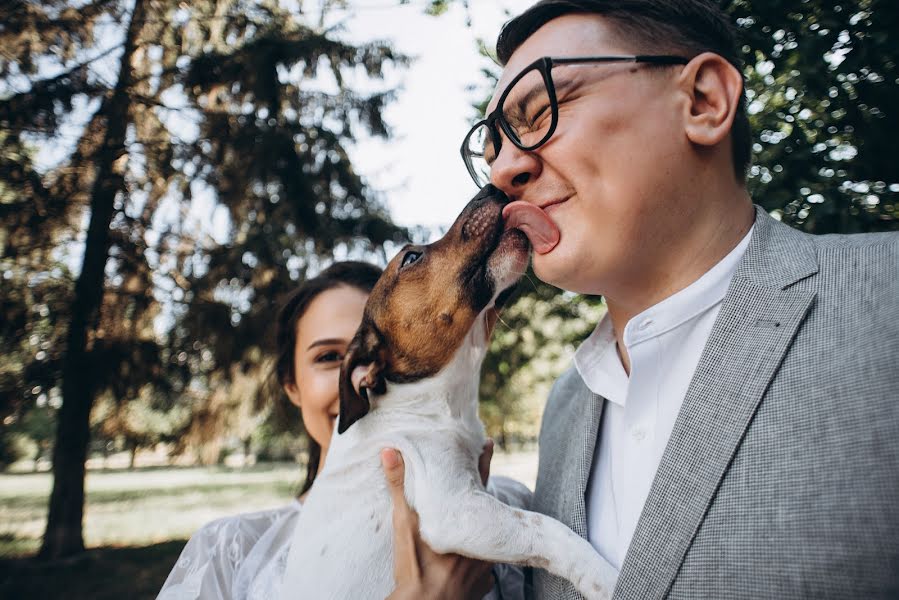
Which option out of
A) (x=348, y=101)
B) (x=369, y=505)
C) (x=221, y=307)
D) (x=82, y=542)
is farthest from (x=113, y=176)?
(x=369, y=505)

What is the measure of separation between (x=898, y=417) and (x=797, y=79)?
2.02 meters

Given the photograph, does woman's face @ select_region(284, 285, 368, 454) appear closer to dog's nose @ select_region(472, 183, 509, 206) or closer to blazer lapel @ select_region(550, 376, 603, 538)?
dog's nose @ select_region(472, 183, 509, 206)

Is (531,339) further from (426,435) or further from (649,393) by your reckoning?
(649,393)

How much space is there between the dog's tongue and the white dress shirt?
35 cm

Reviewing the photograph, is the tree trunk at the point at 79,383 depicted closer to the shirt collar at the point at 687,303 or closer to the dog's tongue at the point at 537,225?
the dog's tongue at the point at 537,225

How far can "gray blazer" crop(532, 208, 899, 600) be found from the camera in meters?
1.11

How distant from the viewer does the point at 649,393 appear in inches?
67.6

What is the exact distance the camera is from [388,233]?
29.3ft

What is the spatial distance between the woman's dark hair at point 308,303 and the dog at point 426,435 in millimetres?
715

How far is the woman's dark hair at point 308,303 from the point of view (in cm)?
345

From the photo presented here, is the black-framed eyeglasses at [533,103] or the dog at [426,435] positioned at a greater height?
the black-framed eyeglasses at [533,103]

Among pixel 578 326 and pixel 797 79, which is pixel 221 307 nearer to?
pixel 578 326

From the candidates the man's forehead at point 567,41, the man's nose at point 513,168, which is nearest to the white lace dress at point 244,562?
the man's nose at point 513,168

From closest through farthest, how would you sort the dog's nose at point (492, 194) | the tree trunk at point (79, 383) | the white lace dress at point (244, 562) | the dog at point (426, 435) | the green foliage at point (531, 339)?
the dog at point (426, 435) < the dog's nose at point (492, 194) < the white lace dress at point (244, 562) < the green foliage at point (531, 339) < the tree trunk at point (79, 383)
